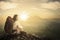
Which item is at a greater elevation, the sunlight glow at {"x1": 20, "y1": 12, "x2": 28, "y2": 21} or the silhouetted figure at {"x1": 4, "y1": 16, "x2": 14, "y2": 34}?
the sunlight glow at {"x1": 20, "y1": 12, "x2": 28, "y2": 21}

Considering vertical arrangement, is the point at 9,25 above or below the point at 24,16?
below

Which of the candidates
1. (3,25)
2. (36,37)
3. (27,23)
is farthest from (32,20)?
(3,25)

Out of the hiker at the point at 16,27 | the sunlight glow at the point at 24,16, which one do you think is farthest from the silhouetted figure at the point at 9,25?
the sunlight glow at the point at 24,16

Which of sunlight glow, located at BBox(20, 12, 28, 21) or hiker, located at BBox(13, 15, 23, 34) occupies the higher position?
sunlight glow, located at BBox(20, 12, 28, 21)

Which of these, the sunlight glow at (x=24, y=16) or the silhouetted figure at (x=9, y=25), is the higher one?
the sunlight glow at (x=24, y=16)

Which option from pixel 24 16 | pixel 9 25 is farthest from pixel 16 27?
pixel 24 16

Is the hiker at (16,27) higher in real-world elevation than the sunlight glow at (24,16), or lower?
lower

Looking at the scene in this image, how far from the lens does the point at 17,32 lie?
142 inches

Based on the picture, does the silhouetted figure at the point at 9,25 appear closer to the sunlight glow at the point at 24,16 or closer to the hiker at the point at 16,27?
the hiker at the point at 16,27

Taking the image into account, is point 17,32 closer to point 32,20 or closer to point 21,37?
point 21,37

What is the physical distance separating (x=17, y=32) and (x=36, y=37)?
0.44 m

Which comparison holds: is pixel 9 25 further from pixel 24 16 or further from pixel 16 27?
pixel 24 16

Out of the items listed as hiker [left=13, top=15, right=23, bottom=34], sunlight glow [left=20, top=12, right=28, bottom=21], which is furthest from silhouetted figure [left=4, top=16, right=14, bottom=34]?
sunlight glow [left=20, top=12, right=28, bottom=21]

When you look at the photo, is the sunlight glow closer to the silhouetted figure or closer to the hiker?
the hiker
